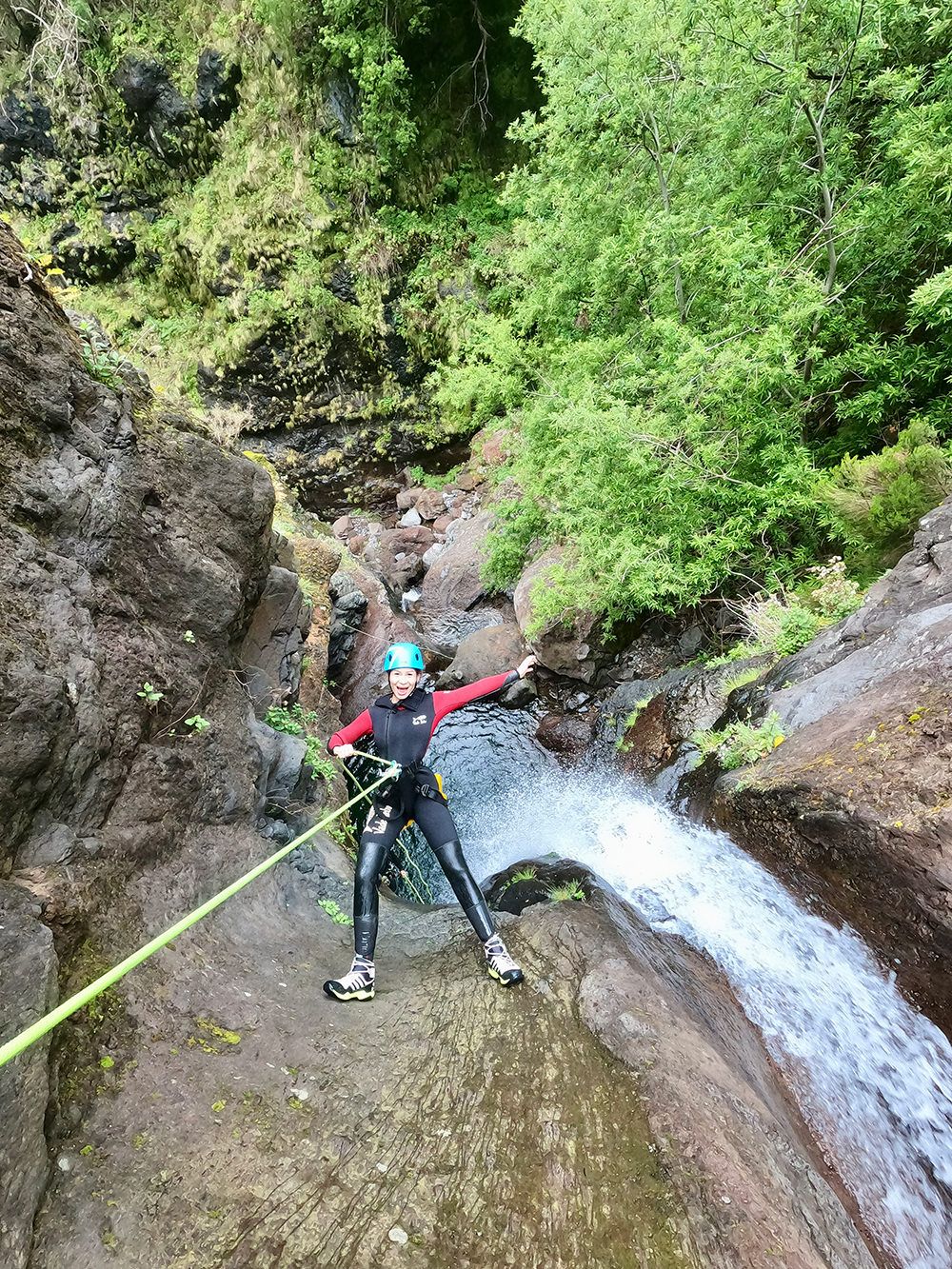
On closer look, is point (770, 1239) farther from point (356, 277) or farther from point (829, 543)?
point (356, 277)

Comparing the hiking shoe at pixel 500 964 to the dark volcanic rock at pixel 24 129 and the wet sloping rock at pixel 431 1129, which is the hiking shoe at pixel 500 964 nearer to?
the wet sloping rock at pixel 431 1129

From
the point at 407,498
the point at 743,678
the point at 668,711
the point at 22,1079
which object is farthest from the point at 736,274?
the point at 407,498

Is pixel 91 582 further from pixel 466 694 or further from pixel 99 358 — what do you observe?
pixel 466 694

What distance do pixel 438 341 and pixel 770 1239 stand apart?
17.3m

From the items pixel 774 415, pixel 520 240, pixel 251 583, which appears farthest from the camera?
pixel 520 240

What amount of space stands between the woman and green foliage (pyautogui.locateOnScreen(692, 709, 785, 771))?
2749 millimetres

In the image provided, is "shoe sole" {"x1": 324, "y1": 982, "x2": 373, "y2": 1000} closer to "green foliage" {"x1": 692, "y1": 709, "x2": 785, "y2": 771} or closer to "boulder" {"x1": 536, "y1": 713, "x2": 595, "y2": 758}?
"green foliage" {"x1": 692, "y1": 709, "x2": 785, "y2": 771}

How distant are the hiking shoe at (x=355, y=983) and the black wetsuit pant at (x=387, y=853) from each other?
0.20 ft

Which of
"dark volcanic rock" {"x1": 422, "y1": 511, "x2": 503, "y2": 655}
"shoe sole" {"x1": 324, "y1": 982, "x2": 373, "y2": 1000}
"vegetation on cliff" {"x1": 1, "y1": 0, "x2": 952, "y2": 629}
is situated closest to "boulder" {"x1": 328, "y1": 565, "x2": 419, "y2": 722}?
"dark volcanic rock" {"x1": 422, "y1": 511, "x2": 503, "y2": 655}

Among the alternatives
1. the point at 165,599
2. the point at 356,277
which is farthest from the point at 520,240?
the point at 165,599

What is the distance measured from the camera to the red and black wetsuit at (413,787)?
4215 millimetres

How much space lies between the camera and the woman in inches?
164

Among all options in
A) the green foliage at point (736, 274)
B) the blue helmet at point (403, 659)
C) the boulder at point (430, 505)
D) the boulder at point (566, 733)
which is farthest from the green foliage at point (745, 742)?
the boulder at point (430, 505)

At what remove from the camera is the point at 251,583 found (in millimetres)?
5852
